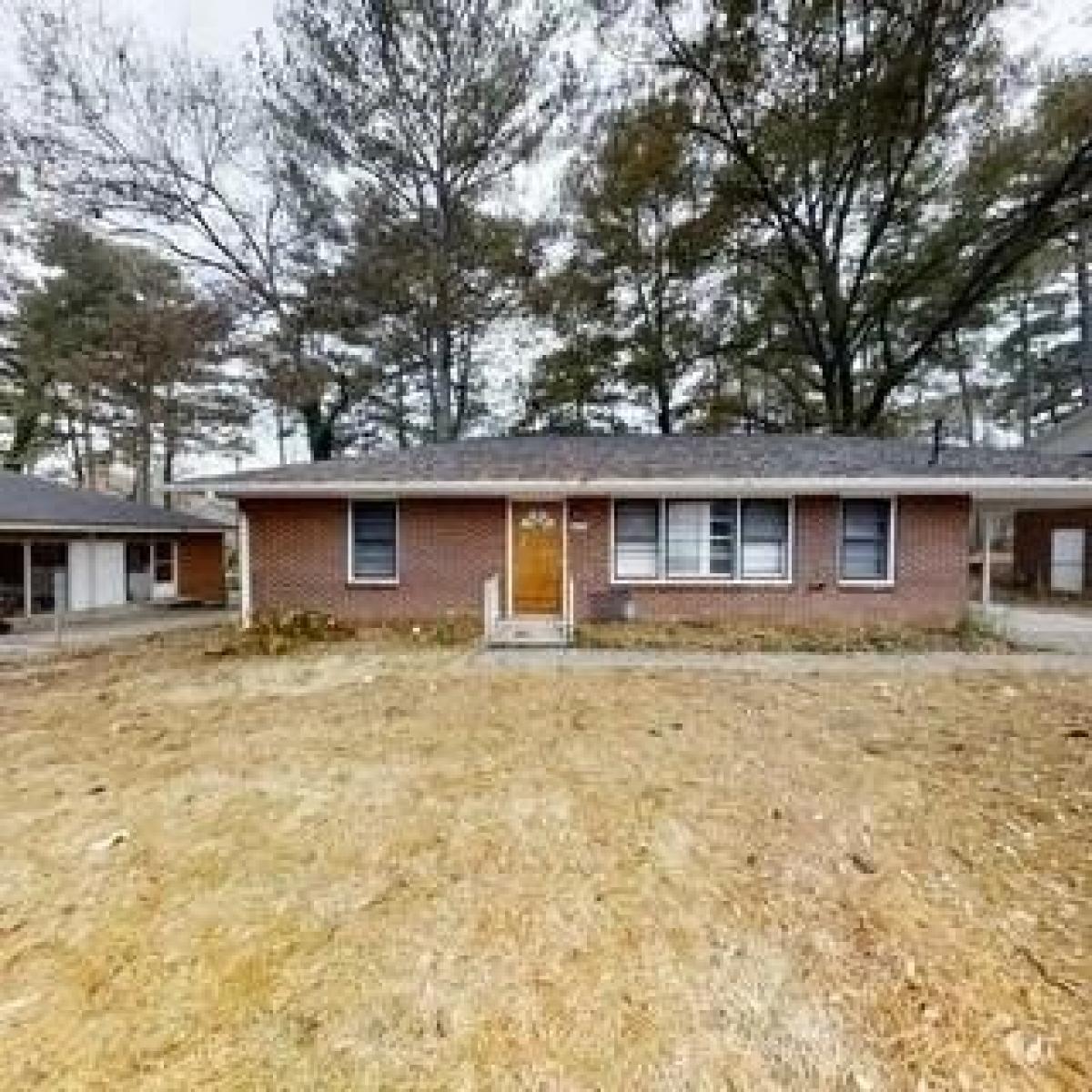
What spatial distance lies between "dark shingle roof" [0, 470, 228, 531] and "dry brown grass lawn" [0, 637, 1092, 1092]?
1134 centimetres

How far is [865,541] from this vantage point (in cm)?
1182

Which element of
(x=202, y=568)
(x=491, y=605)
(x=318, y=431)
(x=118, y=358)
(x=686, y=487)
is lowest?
(x=491, y=605)

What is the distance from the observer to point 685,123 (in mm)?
16781

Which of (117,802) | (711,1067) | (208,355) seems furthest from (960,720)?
(208,355)

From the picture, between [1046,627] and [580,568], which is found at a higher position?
[580,568]

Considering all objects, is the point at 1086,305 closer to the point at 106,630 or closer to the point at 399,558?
the point at 399,558

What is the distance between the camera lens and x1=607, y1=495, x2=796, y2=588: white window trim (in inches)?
467

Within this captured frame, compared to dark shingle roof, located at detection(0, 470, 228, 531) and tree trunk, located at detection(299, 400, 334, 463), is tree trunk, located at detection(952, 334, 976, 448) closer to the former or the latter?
tree trunk, located at detection(299, 400, 334, 463)

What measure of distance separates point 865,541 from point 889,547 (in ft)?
1.18

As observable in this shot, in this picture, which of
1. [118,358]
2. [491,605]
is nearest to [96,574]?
[118,358]

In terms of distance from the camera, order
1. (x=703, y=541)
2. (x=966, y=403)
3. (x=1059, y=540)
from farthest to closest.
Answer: (x=966, y=403) < (x=1059, y=540) < (x=703, y=541)

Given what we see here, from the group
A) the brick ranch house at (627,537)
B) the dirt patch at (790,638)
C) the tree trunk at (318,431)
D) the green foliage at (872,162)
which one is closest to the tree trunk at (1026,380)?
the green foliage at (872,162)

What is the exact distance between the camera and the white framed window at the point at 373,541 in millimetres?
12375

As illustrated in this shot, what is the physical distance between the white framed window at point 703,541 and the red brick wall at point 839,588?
0.20 meters
